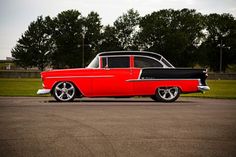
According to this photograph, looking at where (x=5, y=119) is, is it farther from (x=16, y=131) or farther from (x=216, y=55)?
(x=216, y=55)

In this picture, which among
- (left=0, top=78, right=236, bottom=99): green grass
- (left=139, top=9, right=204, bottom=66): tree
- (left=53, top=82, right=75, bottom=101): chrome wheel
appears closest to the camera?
Answer: (left=53, top=82, right=75, bottom=101): chrome wheel

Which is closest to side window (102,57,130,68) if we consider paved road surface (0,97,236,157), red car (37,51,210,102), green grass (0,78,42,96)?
red car (37,51,210,102)

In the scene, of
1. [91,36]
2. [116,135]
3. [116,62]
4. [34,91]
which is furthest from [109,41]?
[116,135]

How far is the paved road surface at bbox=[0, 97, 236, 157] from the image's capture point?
174 inches

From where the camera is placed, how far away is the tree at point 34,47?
271 ft

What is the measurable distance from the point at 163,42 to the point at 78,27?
19514 millimetres

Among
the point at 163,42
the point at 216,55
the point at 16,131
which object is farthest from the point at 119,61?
the point at 216,55

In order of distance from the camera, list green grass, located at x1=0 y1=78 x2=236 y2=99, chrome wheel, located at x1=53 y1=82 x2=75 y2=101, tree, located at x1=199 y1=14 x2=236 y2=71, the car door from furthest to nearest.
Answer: tree, located at x1=199 y1=14 x2=236 y2=71 → green grass, located at x1=0 y1=78 x2=236 y2=99 → chrome wheel, located at x1=53 y1=82 x2=75 y2=101 → the car door

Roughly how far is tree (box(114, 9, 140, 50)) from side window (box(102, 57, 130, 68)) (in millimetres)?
73678

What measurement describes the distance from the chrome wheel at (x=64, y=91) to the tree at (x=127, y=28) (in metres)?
74.0

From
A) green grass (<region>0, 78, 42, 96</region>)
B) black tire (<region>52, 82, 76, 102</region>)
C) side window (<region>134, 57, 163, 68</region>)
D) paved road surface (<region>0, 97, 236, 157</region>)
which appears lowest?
paved road surface (<region>0, 97, 236, 157</region>)

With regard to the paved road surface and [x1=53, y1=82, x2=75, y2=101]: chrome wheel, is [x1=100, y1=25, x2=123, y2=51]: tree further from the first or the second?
the paved road surface

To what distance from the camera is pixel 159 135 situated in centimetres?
550

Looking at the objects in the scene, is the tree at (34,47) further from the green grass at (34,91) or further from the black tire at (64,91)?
the black tire at (64,91)
